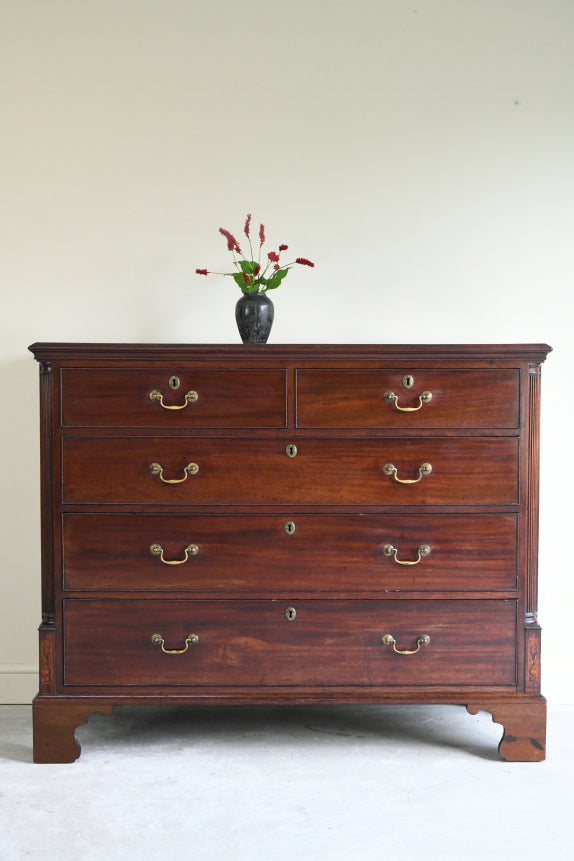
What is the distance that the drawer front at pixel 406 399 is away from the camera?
2199 millimetres

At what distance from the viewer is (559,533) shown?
Result: 9.35 ft

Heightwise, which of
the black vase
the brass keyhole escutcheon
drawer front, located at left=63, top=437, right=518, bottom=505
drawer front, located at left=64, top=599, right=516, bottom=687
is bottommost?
drawer front, located at left=64, top=599, right=516, bottom=687

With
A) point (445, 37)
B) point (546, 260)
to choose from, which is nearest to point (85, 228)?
point (445, 37)

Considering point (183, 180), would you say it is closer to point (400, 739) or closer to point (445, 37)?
point (445, 37)

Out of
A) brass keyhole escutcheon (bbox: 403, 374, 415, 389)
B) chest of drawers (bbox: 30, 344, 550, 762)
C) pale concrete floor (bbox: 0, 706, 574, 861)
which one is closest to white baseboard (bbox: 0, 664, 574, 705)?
pale concrete floor (bbox: 0, 706, 574, 861)

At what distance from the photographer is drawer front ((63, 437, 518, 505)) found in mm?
2205

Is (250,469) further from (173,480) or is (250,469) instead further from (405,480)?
(405,480)

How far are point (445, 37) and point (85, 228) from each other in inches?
59.5

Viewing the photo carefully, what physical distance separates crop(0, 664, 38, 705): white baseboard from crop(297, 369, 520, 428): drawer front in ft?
4.92

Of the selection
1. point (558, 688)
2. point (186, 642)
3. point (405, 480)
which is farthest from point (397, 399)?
point (558, 688)

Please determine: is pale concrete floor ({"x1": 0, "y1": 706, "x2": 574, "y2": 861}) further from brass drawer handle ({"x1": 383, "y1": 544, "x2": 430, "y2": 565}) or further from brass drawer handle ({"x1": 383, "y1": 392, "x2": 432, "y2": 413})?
brass drawer handle ({"x1": 383, "y1": 392, "x2": 432, "y2": 413})

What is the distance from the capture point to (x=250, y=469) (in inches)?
86.9

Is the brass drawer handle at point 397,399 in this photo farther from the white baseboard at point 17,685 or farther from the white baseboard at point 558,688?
the white baseboard at point 17,685

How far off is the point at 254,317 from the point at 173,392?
0.38 meters
